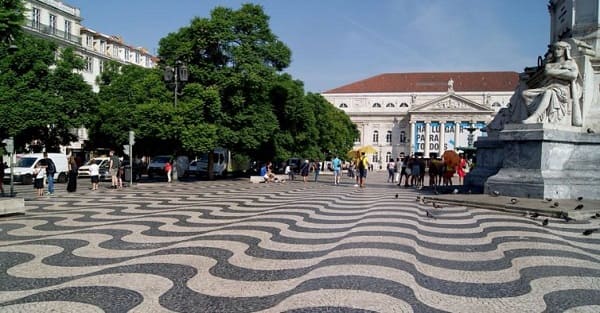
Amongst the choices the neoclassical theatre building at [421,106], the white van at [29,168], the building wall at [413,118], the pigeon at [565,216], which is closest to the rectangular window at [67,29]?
the white van at [29,168]

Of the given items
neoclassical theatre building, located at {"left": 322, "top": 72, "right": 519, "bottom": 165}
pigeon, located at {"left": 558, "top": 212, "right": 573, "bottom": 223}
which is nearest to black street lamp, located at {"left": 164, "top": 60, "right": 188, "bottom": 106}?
pigeon, located at {"left": 558, "top": 212, "right": 573, "bottom": 223}

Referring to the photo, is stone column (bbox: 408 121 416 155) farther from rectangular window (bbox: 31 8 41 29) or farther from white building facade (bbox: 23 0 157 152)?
rectangular window (bbox: 31 8 41 29)

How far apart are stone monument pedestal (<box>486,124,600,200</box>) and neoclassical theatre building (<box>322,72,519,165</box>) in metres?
86.1

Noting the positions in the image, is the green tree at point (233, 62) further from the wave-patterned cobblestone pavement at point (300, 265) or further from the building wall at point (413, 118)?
the building wall at point (413, 118)

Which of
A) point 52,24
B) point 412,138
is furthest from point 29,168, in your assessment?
point 412,138

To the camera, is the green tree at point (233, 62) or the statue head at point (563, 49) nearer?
the statue head at point (563, 49)

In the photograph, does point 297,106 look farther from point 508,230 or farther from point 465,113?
point 465,113

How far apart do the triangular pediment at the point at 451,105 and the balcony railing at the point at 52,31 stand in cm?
7321

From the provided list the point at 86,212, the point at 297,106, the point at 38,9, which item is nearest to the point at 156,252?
the point at 86,212

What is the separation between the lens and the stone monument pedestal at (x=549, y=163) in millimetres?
10461

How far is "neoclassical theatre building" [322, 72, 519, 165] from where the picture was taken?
97875 mm

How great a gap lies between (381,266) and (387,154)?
10925 centimetres

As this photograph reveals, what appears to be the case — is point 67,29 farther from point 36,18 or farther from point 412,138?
point 412,138

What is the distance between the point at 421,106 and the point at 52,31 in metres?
77.2
